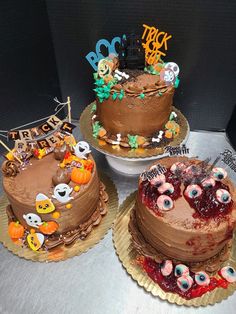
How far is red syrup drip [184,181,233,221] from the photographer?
1.81 metres

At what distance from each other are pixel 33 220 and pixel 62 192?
0.92 feet

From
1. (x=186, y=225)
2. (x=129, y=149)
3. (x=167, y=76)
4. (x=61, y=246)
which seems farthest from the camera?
(x=129, y=149)

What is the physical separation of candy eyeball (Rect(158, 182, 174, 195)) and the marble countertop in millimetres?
735

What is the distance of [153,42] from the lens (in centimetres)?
254

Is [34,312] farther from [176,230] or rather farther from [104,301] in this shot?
[176,230]

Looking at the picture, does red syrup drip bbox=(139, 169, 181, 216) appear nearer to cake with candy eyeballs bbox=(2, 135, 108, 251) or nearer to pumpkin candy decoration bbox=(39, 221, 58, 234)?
cake with candy eyeballs bbox=(2, 135, 108, 251)

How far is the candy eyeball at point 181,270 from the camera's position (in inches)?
74.6

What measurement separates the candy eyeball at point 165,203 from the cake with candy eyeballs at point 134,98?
27.6 inches

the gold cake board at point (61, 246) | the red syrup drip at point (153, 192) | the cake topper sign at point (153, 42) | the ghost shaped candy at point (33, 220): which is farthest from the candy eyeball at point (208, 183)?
the cake topper sign at point (153, 42)

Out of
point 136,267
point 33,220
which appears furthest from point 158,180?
point 33,220

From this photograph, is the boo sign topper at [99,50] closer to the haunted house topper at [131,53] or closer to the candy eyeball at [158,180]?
the haunted house topper at [131,53]

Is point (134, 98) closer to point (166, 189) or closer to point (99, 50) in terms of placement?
point (99, 50)

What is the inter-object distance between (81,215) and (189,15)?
176cm

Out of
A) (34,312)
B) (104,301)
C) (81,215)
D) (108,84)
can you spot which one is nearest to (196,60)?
(108,84)
